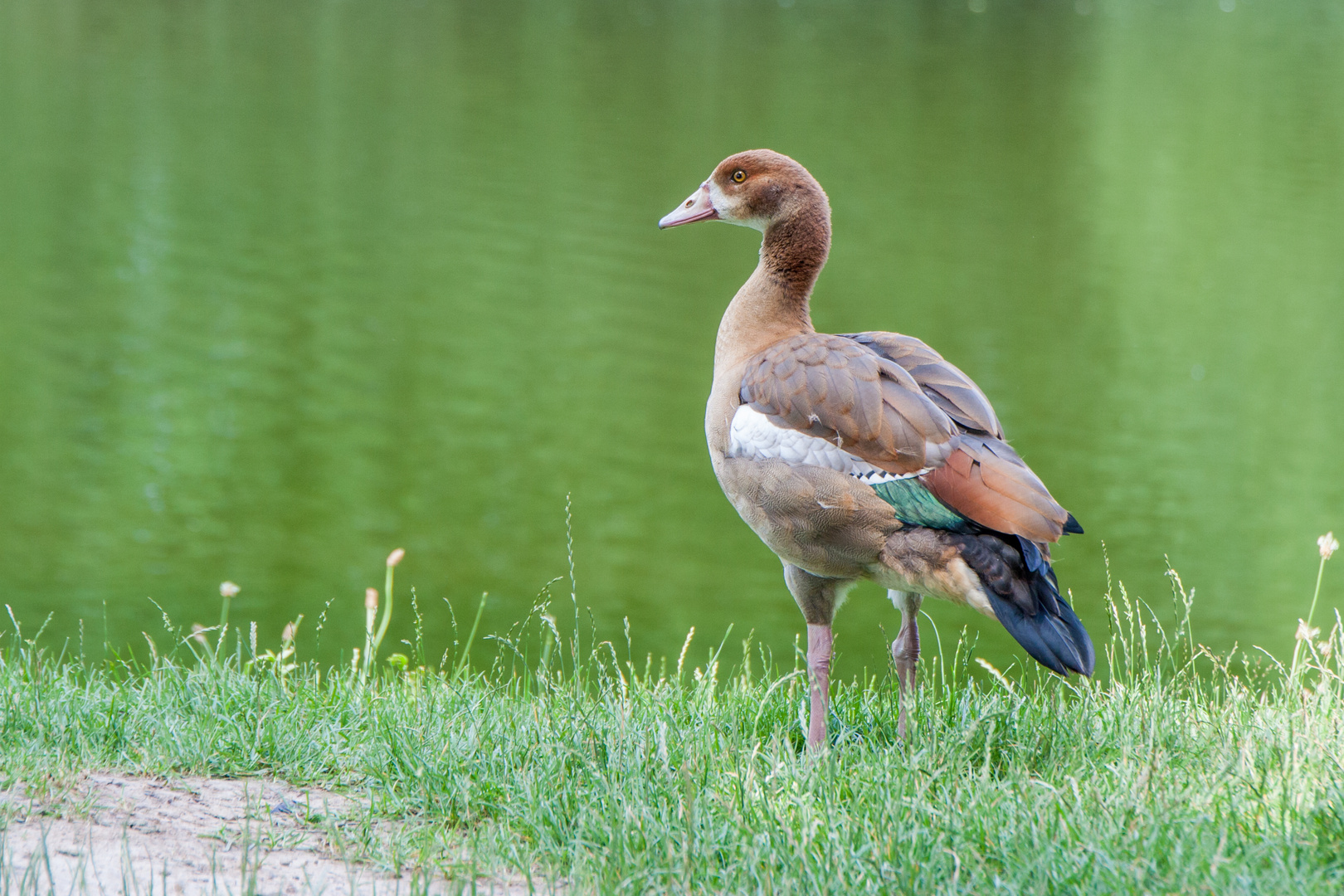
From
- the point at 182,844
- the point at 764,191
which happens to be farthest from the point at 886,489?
the point at 182,844

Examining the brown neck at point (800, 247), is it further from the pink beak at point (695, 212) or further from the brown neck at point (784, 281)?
the pink beak at point (695, 212)

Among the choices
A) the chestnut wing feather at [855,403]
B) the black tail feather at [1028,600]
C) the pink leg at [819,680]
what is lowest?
the pink leg at [819,680]

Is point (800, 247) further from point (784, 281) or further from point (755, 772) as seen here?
point (755, 772)

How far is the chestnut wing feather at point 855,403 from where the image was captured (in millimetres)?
3994

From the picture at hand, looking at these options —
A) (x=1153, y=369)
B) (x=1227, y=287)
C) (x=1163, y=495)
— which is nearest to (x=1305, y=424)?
(x=1153, y=369)

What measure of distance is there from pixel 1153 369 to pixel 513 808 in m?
14.9

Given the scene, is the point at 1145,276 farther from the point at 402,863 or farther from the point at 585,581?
the point at 402,863

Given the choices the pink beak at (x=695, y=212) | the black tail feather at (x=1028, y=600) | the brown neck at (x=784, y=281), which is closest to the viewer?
the black tail feather at (x=1028, y=600)

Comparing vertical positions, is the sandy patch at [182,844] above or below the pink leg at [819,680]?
below

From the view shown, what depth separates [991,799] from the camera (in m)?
3.28

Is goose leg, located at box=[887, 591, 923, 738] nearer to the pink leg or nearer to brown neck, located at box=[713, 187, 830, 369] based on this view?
the pink leg

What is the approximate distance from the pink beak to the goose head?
0.04 meters

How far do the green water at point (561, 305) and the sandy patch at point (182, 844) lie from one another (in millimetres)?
6352

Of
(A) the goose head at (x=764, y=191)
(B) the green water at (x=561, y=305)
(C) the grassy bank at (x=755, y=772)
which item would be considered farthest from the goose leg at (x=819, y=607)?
(B) the green water at (x=561, y=305)
